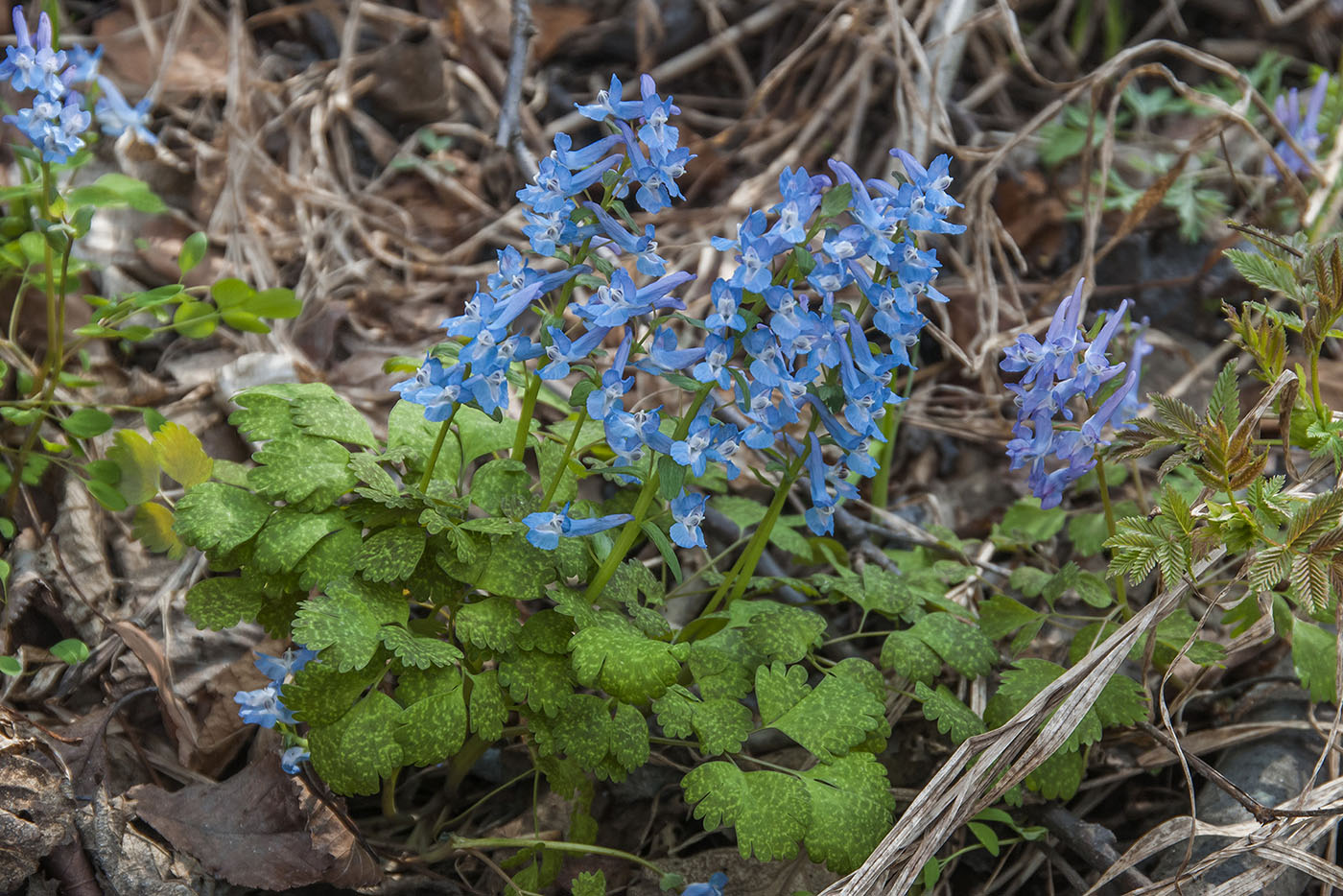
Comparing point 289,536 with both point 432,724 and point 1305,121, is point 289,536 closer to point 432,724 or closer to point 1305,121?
point 432,724

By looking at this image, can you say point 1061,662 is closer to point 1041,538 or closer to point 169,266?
point 1041,538

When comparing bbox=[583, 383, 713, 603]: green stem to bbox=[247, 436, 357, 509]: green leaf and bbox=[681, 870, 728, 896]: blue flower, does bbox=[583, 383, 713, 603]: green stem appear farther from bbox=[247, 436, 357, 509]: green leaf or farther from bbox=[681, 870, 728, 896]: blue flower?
bbox=[681, 870, 728, 896]: blue flower

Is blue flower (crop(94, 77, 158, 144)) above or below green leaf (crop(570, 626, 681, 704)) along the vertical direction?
above

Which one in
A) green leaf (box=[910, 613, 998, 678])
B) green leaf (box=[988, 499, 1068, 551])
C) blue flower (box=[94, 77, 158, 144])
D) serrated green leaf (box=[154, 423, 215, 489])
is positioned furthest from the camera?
blue flower (box=[94, 77, 158, 144])

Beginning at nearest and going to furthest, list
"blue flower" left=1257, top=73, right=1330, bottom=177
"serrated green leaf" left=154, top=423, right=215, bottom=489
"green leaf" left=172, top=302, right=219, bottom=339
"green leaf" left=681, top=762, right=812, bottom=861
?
1. "green leaf" left=681, top=762, right=812, bottom=861
2. "serrated green leaf" left=154, top=423, right=215, bottom=489
3. "green leaf" left=172, top=302, right=219, bottom=339
4. "blue flower" left=1257, top=73, right=1330, bottom=177

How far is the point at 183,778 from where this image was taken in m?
2.25

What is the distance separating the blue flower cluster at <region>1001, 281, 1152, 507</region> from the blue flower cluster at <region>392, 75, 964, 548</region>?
0.35 meters

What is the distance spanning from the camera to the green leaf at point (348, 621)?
5.55 ft

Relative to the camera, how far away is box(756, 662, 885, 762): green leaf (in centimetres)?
190

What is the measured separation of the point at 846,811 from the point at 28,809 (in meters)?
1.58

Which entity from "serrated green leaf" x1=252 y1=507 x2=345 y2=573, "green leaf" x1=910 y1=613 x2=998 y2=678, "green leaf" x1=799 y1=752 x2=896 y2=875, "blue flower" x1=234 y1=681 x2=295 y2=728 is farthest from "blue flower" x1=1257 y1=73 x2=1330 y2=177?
"blue flower" x1=234 y1=681 x2=295 y2=728

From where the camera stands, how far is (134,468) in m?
2.32

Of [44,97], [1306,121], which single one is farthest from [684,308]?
[1306,121]

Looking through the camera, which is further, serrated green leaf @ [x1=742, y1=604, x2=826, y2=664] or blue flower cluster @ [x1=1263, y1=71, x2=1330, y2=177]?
blue flower cluster @ [x1=1263, y1=71, x2=1330, y2=177]
